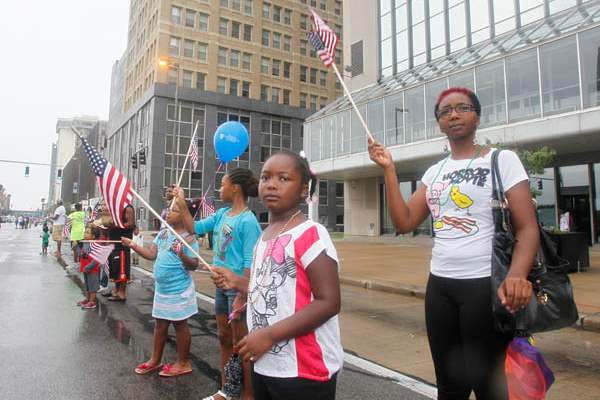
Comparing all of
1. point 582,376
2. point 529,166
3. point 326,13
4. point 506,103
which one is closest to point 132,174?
point 326,13

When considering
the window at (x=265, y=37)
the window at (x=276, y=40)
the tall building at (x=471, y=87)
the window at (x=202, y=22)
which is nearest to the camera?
the tall building at (x=471, y=87)

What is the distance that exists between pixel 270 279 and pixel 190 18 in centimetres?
4802

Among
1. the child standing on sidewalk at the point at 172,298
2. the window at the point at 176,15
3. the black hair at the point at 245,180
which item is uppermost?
the window at the point at 176,15

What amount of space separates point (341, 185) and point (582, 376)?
163 feet

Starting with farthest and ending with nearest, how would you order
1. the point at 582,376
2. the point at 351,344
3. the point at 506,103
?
the point at 506,103 → the point at 351,344 → the point at 582,376

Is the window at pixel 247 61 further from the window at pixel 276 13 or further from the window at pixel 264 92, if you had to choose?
the window at pixel 276 13

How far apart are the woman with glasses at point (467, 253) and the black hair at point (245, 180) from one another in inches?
60.6

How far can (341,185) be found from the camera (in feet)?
176

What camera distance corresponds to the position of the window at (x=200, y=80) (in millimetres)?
44609

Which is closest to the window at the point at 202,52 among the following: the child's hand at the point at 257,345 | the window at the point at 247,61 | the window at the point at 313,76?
the window at the point at 247,61

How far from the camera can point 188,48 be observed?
44.4 meters

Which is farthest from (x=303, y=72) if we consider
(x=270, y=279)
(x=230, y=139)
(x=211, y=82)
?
(x=270, y=279)

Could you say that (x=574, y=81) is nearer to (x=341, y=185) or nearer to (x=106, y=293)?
(x=106, y=293)

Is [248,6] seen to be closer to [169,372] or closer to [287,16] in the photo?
[287,16]
